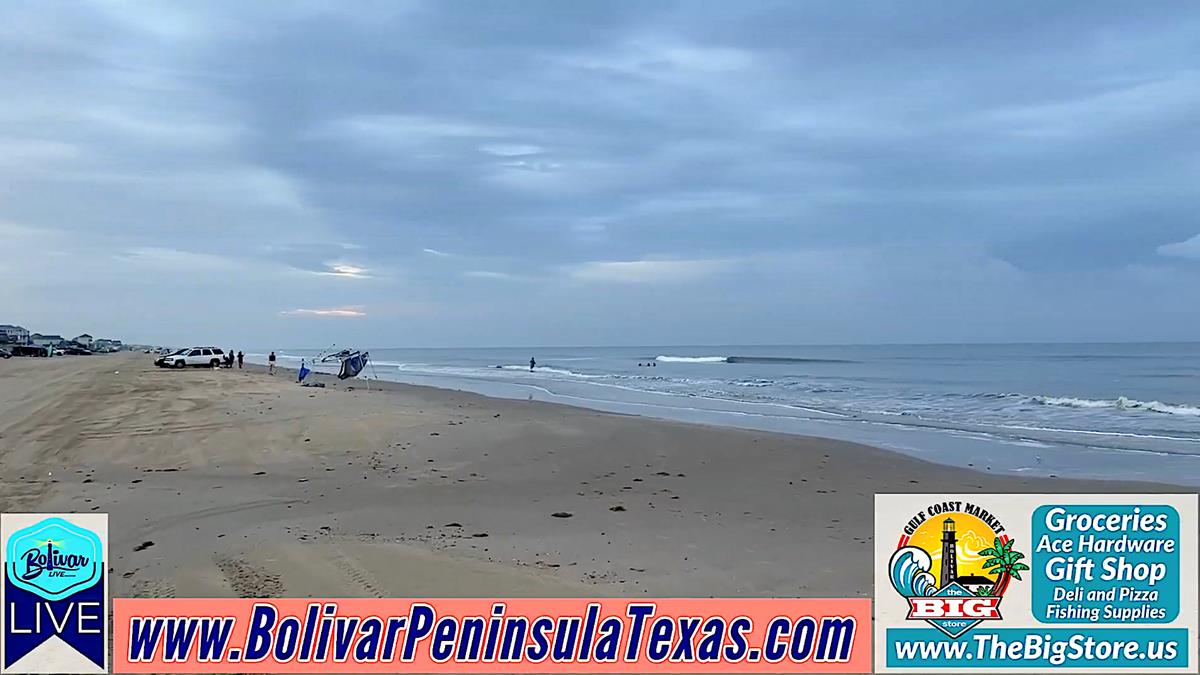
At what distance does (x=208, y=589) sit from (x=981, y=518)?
5.41 metres

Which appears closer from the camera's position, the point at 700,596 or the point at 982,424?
the point at 700,596

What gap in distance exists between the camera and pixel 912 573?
4574mm

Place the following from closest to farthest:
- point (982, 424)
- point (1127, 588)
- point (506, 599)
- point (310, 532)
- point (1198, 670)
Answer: point (1198, 670), point (1127, 588), point (506, 599), point (310, 532), point (982, 424)

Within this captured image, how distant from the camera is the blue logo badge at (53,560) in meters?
4.40

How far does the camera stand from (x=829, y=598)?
5238mm

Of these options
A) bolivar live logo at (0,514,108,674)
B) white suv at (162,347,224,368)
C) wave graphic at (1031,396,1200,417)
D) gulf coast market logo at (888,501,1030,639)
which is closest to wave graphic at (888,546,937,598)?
gulf coast market logo at (888,501,1030,639)

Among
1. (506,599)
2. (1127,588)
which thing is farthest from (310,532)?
(1127,588)

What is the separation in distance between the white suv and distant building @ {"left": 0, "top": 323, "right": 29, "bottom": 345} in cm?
8223

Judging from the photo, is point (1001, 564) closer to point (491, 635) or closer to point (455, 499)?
point (491, 635)

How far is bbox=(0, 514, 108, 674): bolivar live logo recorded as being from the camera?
4016 millimetres

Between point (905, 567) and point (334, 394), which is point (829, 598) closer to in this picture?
point (905, 567)

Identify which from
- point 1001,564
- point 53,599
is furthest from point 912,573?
point 53,599

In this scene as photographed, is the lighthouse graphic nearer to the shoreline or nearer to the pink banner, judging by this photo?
the pink banner

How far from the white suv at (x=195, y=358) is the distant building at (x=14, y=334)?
82.2 m
